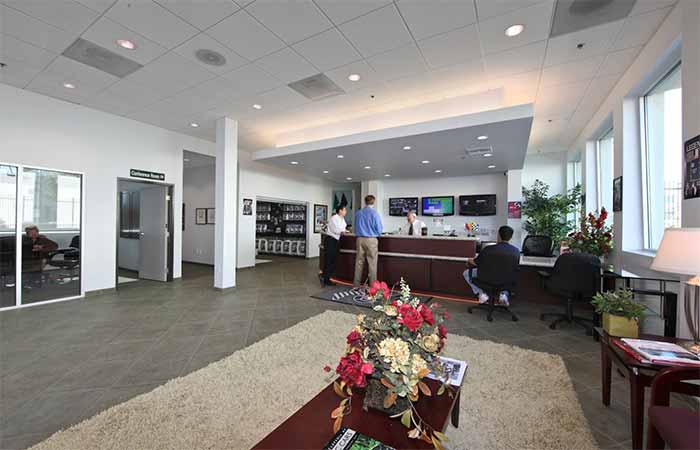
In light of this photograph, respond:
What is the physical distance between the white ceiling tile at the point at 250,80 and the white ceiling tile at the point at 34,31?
165cm

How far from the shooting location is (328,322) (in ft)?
11.9

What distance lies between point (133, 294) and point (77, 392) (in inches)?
132

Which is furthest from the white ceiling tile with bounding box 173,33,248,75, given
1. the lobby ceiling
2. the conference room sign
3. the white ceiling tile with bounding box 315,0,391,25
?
the conference room sign

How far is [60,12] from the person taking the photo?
272 cm

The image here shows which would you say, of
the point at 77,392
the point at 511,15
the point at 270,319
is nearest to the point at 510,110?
the point at 511,15

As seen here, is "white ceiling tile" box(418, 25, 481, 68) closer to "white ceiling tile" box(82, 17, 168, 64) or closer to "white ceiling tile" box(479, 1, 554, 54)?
"white ceiling tile" box(479, 1, 554, 54)

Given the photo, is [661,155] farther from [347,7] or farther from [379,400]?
[379,400]

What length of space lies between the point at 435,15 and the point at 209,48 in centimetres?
254

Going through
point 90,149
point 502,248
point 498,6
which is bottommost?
point 502,248

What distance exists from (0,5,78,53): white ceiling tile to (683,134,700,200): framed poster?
6039 millimetres

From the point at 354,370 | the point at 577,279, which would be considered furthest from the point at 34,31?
the point at 577,279

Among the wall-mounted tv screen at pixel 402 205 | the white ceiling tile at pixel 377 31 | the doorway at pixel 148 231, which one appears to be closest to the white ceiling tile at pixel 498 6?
the white ceiling tile at pixel 377 31

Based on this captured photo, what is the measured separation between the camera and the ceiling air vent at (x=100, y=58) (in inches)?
129

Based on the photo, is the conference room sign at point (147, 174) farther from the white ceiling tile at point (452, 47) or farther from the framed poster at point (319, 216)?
the white ceiling tile at point (452, 47)
